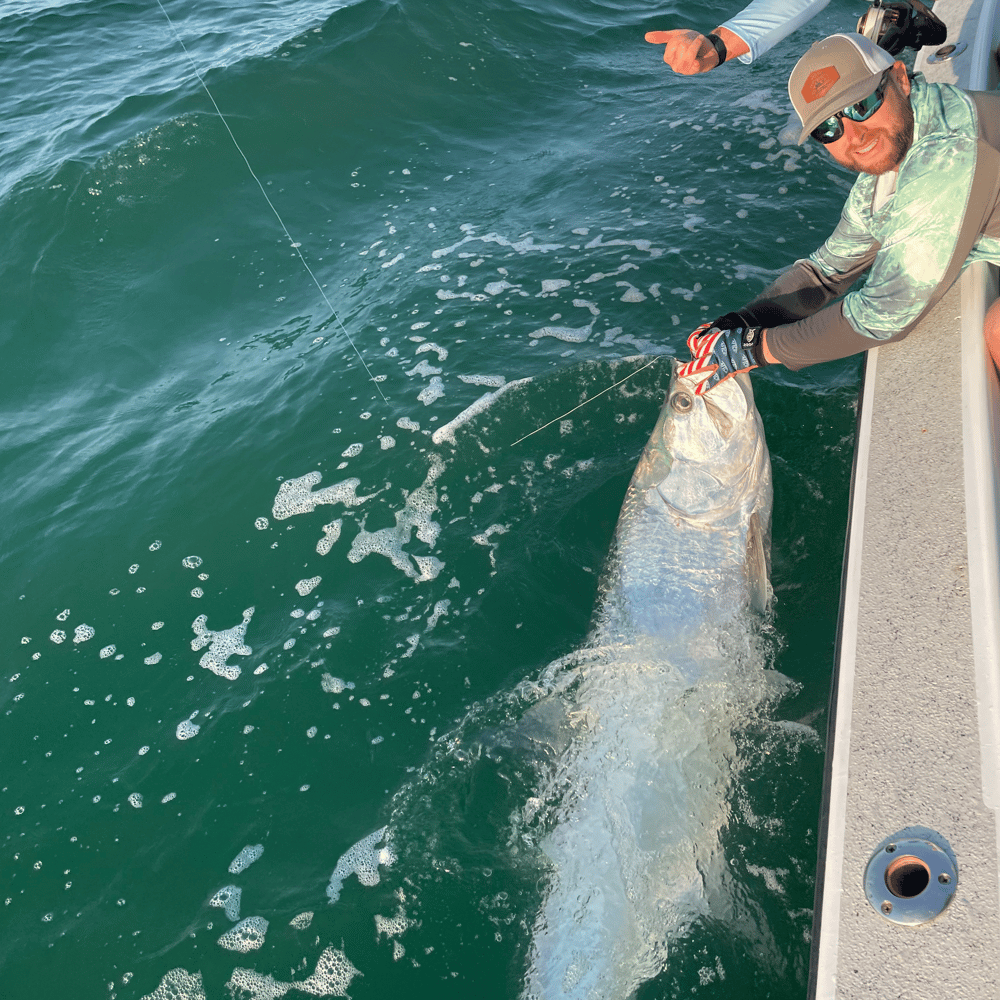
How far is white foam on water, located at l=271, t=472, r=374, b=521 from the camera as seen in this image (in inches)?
192

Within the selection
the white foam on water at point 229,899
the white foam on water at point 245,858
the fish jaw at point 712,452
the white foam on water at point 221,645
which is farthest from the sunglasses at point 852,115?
the white foam on water at point 229,899

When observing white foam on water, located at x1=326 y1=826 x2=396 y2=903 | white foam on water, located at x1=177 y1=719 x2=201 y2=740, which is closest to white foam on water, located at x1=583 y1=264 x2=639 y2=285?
white foam on water, located at x1=177 y1=719 x2=201 y2=740

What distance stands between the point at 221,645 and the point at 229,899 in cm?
135

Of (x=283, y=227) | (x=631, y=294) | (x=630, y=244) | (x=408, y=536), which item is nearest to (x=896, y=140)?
(x=408, y=536)

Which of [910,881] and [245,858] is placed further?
[245,858]

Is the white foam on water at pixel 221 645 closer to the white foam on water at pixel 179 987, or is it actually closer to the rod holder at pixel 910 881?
the white foam on water at pixel 179 987

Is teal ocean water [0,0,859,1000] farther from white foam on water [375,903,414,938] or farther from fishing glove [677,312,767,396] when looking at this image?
fishing glove [677,312,767,396]

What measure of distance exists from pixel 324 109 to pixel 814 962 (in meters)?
8.88

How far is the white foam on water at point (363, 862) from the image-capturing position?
335 cm

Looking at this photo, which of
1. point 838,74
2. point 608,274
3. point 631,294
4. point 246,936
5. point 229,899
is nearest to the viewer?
point 838,74

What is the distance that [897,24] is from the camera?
413 cm

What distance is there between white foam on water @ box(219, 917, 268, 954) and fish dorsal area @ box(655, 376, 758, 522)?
2550 millimetres

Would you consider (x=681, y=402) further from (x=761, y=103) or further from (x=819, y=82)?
(x=761, y=103)

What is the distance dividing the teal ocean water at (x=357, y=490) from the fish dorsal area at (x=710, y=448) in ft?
2.06
